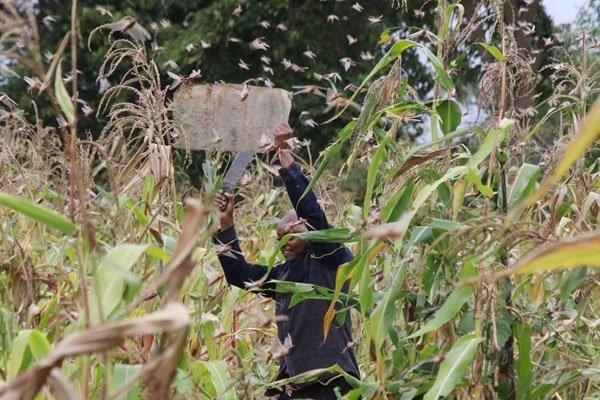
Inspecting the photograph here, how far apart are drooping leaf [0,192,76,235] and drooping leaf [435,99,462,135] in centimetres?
134

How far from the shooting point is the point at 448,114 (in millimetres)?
2820

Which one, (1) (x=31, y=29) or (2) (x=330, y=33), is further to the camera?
(2) (x=330, y=33)

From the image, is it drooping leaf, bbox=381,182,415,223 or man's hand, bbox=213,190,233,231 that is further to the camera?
man's hand, bbox=213,190,233,231

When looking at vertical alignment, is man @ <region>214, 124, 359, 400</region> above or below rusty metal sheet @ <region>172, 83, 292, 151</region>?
below

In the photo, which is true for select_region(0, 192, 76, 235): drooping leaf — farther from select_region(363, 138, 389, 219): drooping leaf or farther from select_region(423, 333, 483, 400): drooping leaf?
select_region(363, 138, 389, 219): drooping leaf

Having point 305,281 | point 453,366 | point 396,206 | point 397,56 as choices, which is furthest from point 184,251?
point 305,281

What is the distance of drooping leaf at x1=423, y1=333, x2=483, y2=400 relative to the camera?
2293 mm

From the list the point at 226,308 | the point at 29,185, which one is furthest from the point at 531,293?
the point at 29,185

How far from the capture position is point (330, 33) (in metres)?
15.4

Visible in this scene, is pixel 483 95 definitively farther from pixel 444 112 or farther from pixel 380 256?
pixel 380 256

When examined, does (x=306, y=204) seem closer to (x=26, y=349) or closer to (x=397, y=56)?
(x=397, y=56)

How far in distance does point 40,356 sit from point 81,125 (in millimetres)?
14271

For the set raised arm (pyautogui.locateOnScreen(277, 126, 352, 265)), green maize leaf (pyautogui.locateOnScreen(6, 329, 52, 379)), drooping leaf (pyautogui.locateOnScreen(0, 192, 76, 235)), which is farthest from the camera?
raised arm (pyautogui.locateOnScreen(277, 126, 352, 265))

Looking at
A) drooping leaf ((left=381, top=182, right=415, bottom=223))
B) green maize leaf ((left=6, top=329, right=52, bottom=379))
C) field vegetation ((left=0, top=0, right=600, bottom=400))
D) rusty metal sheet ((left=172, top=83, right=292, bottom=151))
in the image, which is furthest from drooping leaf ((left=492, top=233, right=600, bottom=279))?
rusty metal sheet ((left=172, top=83, right=292, bottom=151))
